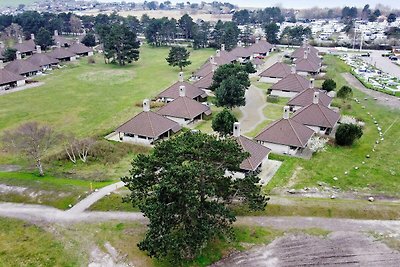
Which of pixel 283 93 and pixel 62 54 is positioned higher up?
pixel 62 54

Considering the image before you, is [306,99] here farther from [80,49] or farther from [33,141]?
[80,49]

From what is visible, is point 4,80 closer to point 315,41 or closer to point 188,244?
point 188,244

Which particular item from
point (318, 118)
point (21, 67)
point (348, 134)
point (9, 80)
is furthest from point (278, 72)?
point (21, 67)

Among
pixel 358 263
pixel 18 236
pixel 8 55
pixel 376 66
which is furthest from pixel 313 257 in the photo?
pixel 8 55

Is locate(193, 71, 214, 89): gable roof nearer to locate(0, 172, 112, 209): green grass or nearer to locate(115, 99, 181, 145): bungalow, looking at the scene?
locate(115, 99, 181, 145): bungalow

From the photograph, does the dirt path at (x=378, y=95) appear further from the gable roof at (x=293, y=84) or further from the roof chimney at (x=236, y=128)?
the roof chimney at (x=236, y=128)

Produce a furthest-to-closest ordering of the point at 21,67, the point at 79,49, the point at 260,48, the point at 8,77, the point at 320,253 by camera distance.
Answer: the point at 260,48 → the point at 79,49 → the point at 21,67 → the point at 8,77 → the point at 320,253
